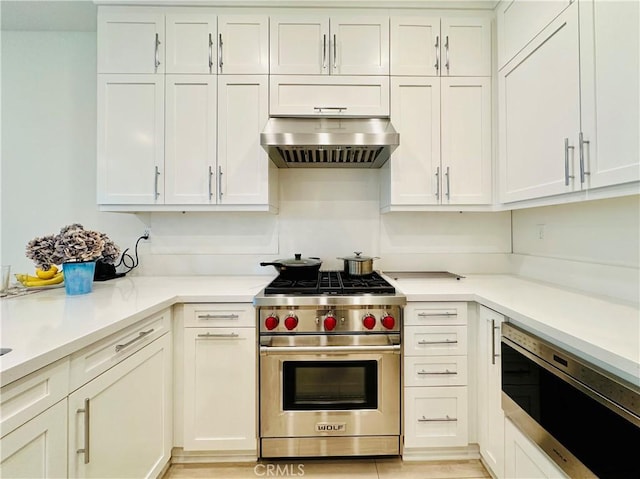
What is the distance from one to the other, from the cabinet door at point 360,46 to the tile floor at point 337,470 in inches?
90.2

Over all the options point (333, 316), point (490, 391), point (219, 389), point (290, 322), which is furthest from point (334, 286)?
point (490, 391)

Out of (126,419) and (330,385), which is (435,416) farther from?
(126,419)

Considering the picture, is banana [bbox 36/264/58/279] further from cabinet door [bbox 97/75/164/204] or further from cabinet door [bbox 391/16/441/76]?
cabinet door [bbox 391/16/441/76]

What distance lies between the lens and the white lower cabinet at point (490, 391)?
4.58 feet

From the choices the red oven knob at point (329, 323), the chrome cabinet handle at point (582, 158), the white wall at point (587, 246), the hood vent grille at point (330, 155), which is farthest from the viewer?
the hood vent grille at point (330, 155)

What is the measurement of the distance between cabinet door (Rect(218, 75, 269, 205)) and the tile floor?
1491 mm

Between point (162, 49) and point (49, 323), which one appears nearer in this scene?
point (49, 323)

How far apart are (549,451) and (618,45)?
1.49m

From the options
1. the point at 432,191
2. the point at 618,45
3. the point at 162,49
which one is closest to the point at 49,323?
the point at 162,49

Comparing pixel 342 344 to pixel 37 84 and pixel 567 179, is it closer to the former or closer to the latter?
pixel 567 179

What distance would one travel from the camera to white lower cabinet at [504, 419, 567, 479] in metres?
1.08

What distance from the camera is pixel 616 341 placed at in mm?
873

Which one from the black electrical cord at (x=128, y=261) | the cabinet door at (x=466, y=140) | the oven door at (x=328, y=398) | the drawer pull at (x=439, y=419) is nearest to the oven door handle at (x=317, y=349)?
the oven door at (x=328, y=398)

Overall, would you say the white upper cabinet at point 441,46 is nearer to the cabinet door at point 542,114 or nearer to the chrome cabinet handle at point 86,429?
the cabinet door at point 542,114
